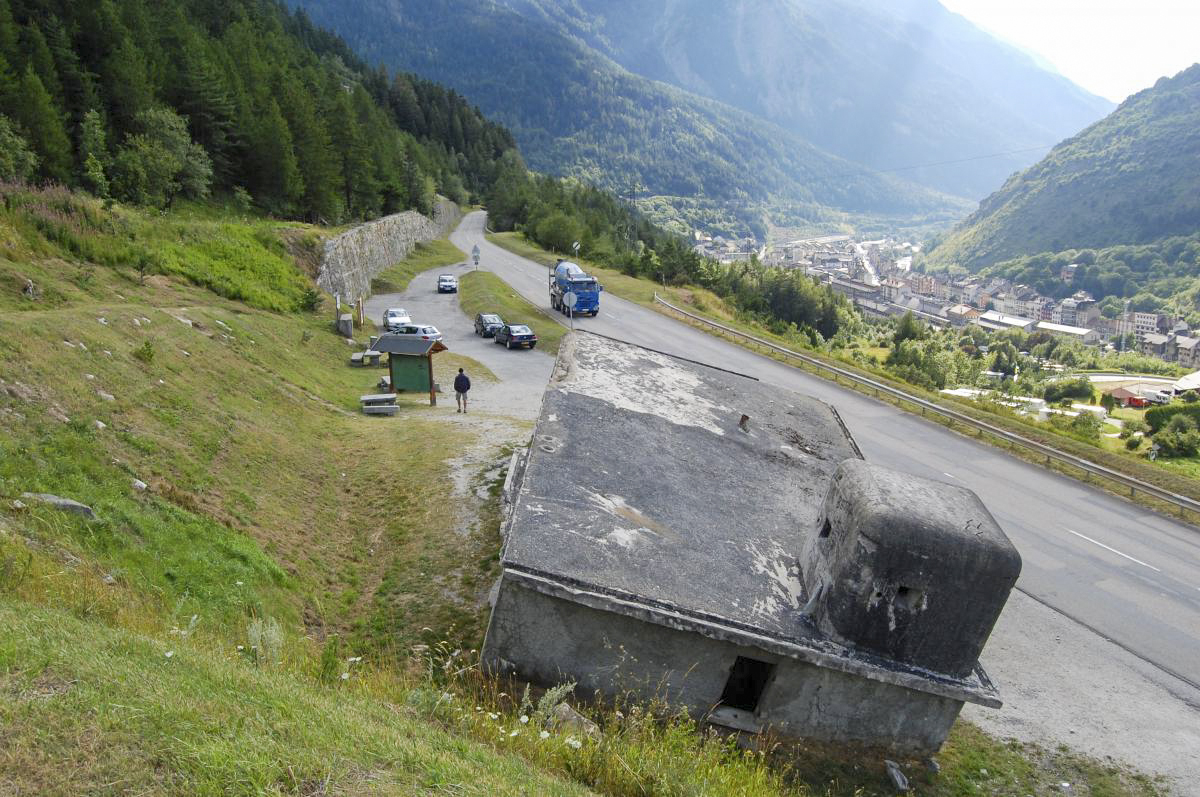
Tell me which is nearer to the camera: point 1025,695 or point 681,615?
point 681,615

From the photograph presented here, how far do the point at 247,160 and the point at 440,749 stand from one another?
2076 inches

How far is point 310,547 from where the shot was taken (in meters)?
12.6

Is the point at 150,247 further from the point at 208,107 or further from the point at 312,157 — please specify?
the point at 312,157

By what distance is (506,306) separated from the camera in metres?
47.2

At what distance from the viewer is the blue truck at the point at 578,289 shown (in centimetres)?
4428

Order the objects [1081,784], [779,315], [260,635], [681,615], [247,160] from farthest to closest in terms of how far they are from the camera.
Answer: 1. [779,315]
2. [247,160]
3. [1081,784]
4. [681,615]
5. [260,635]

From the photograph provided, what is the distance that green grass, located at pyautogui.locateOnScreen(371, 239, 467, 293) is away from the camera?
5569cm

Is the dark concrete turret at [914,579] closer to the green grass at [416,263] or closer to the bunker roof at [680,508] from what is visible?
the bunker roof at [680,508]

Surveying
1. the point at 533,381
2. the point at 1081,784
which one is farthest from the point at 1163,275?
the point at 1081,784

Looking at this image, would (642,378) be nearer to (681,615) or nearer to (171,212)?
(681,615)

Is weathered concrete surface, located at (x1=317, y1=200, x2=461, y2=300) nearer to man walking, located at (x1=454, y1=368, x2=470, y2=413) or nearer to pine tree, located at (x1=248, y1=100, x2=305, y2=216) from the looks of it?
pine tree, located at (x1=248, y1=100, x2=305, y2=216)

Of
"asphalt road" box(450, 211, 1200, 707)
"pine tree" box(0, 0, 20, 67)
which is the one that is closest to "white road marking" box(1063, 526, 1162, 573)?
"asphalt road" box(450, 211, 1200, 707)

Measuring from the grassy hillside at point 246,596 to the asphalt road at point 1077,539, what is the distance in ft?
19.4

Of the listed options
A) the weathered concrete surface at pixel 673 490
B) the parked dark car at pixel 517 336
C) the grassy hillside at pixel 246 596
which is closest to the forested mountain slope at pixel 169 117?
the grassy hillside at pixel 246 596
